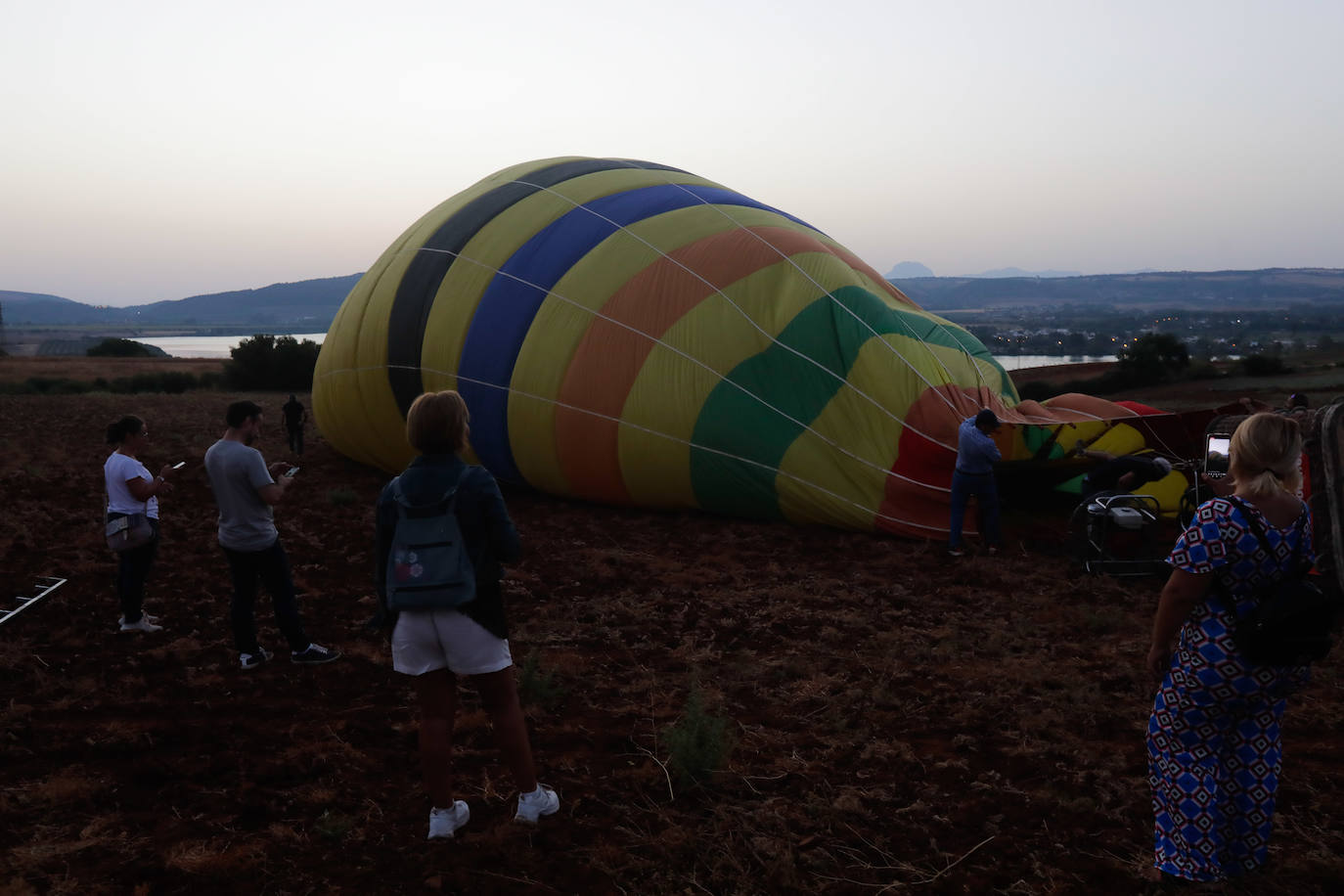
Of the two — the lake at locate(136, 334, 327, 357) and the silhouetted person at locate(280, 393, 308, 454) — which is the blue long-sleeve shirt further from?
the lake at locate(136, 334, 327, 357)

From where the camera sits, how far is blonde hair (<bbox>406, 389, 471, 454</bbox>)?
9.07ft

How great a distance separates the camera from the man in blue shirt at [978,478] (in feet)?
21.1

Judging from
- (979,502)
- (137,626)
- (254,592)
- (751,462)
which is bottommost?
(137,626)

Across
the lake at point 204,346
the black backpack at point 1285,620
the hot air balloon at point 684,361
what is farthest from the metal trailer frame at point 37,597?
the lake at point 204,346

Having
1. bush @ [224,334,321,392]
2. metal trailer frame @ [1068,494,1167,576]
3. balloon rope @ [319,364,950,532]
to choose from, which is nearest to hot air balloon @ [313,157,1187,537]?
balloon rope @ [319,364,950,532]

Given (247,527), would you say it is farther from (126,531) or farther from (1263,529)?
(1263,529)

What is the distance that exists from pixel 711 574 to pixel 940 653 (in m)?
1.93

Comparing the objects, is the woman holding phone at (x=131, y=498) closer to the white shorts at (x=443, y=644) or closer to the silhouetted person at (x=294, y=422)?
the white shorts at (x=443, y=644)

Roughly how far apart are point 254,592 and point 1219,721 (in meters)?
4.00

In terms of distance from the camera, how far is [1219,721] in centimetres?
248

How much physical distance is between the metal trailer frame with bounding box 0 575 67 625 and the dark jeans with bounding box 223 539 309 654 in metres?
1.45

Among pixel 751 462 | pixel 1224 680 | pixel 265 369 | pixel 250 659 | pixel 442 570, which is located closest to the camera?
pixel 1224 680

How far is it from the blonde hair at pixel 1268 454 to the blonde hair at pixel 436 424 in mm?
2119

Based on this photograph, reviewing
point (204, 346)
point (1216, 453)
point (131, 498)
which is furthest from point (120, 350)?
point (204, 346)
